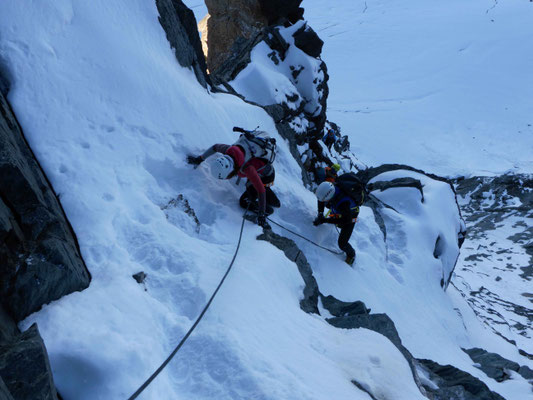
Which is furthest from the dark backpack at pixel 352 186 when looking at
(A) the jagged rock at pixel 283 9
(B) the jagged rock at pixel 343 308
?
(A) the jagged rock at pixel 283 9

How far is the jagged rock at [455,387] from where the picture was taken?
17.3 ft

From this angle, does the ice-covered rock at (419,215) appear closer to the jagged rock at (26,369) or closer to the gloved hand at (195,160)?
the gloved hand at (195,160)

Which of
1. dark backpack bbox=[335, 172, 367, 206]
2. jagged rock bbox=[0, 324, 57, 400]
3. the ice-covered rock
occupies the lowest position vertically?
the ice-covered rock

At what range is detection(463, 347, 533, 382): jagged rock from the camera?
8172 mm

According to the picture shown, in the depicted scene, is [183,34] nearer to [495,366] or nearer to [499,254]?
[495,366]

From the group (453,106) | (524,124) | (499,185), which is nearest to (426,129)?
(453,106)

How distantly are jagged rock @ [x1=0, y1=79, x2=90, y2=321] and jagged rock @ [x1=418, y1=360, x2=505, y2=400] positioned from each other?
4.83 m

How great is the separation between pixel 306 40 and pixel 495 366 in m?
12.3

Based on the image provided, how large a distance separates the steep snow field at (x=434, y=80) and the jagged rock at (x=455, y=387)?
29.6 meters

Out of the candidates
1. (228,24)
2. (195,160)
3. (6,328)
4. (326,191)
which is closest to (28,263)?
(6,328)

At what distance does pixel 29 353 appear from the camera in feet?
7.86

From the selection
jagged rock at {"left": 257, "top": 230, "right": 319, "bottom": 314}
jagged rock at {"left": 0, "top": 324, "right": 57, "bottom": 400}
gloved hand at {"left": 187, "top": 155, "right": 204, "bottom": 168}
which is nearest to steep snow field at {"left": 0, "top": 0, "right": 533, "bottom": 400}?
gloved hand at {"left": 187, "top": 155, "right": 204, "bottom": 168}

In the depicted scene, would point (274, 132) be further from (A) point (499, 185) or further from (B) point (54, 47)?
(A) point (499, 185)

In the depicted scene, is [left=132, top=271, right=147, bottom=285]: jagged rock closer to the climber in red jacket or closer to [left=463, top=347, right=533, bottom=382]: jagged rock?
the climber in red jacket
